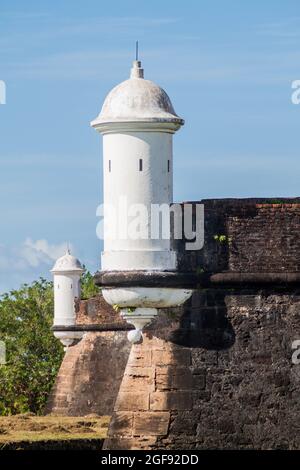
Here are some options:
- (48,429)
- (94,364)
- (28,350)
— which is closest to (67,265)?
(94,364)

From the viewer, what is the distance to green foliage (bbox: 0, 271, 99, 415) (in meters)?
50.7

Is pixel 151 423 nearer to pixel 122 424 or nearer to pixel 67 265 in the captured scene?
pixel 122 424

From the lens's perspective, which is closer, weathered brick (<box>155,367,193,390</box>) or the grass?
weathered brick (<box>155,367,193,390</box>)

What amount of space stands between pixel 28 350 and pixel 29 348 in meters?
0.10

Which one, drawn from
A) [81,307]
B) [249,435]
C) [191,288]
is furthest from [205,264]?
[81,307]

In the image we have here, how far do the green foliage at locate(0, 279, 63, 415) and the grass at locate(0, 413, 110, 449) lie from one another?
1132 centimetres

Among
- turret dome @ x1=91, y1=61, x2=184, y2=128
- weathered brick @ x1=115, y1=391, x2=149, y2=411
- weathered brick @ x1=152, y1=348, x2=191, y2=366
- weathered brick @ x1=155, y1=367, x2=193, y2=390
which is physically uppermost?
turret dome @ x1=91, y1=61, x2=184, y2=128

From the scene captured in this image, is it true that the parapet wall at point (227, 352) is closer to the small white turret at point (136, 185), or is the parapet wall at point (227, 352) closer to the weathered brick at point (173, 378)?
the weathered brick at point (173, 378)

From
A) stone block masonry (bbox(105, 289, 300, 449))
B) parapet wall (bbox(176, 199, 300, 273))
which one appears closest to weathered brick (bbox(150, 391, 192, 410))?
stone block masonry (bbox(105, 289, 300, 449))

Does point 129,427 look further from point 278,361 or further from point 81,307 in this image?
point 81,307

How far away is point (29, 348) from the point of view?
53719 mm

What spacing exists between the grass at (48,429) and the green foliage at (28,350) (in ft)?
37.2

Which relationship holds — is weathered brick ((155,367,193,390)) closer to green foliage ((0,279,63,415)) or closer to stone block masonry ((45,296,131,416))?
stone block masonry ((45,296,131,416))

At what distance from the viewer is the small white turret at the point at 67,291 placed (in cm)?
4212
